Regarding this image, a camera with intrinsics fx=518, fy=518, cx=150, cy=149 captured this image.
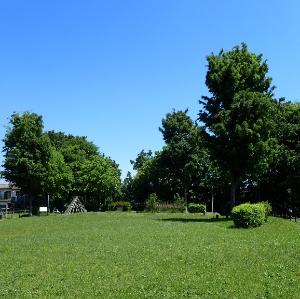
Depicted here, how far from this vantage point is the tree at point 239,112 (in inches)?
1502

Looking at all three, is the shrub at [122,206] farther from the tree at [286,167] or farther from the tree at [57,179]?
the tree at [286,167]

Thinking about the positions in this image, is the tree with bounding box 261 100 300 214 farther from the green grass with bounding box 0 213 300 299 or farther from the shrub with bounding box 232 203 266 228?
the green grass with bounding box 0 213 300 299

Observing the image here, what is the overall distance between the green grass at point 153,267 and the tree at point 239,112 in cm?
1520

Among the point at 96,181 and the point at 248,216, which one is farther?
the point at 96,181

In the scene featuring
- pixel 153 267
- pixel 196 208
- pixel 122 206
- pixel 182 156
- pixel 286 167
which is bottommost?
pixel 153 267

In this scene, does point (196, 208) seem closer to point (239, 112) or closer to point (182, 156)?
point (182, 156)

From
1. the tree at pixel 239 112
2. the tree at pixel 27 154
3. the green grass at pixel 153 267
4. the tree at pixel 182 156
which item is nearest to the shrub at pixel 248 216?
the green grass at pixel 153 267

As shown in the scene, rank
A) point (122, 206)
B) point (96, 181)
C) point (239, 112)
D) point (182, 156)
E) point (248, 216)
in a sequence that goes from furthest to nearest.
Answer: point (96, 181) < point (122, 206) < point (182, 156) < point (239, 112) < point (248, 216)

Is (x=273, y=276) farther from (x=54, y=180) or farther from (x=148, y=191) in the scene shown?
(x=148, y=191)

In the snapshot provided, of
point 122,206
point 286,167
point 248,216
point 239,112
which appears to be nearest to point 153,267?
point 248,216

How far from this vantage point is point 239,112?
127 ft

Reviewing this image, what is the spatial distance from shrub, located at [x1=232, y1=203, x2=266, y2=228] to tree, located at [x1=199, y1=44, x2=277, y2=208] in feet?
28.4

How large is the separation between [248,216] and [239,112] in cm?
1132

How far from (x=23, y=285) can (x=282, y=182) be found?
45.1m
